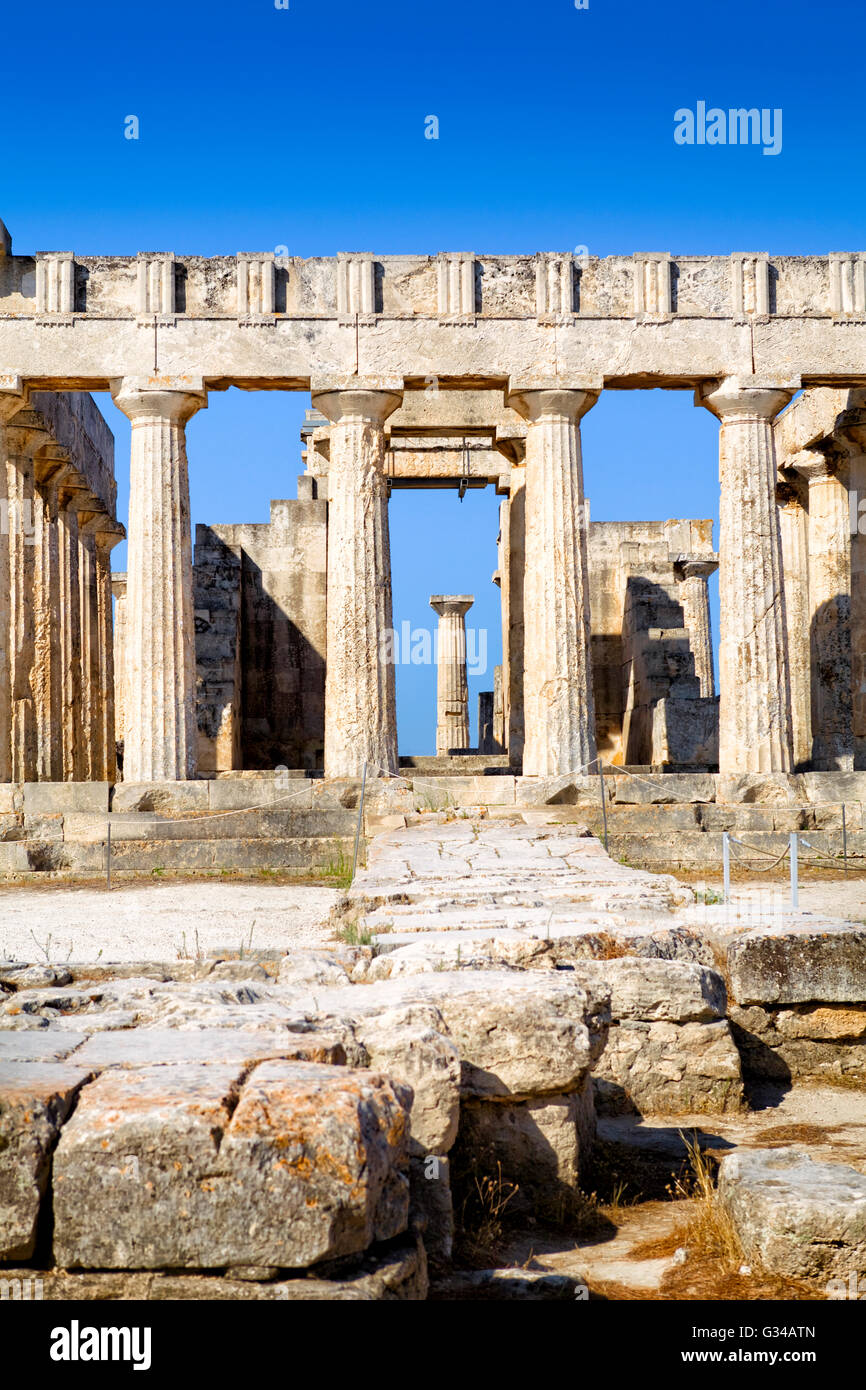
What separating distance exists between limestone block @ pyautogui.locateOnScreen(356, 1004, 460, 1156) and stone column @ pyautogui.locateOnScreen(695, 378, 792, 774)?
1356 centimetres

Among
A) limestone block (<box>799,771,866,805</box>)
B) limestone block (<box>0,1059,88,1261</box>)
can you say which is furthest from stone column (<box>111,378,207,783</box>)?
limestone block (<box>0,1059,88,1261</box>)

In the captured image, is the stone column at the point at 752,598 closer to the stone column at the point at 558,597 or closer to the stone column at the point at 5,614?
the stone column at the point at 558,597

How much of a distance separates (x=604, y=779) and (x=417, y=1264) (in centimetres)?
1386

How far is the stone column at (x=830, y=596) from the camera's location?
23.4m

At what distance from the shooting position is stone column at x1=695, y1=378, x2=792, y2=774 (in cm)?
1853

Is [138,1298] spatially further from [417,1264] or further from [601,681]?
[601,681]

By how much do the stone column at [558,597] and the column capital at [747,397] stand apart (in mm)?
1694

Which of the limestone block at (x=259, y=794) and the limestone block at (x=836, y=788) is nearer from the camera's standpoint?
the limestone block at (x=259, y=794)

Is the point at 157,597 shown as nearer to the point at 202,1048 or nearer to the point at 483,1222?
the point at 483,1222

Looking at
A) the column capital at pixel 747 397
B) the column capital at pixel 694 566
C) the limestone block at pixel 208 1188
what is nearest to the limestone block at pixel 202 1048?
the limestone block at pixel 208 1188

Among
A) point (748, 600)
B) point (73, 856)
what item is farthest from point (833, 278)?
point (73, 856)

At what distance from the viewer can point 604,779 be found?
59.0 feet
